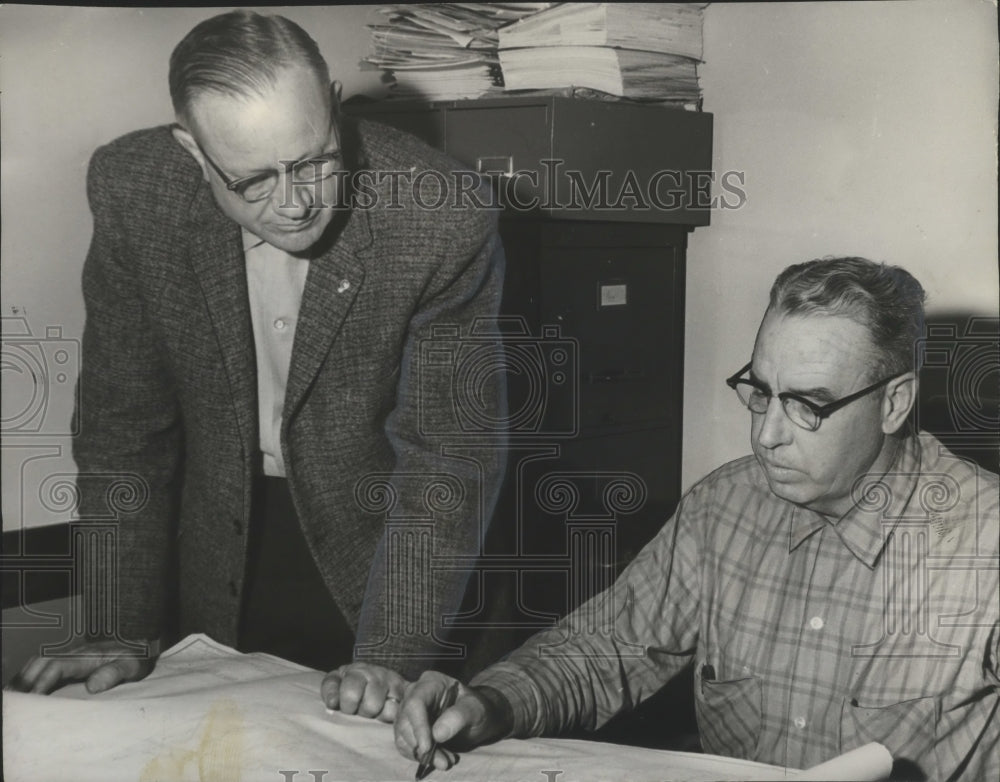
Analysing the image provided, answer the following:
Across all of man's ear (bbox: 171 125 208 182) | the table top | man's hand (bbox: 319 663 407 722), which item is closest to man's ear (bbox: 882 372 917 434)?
the table top

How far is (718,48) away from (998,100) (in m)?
0.30

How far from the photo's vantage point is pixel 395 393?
1084mm

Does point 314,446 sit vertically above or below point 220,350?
below

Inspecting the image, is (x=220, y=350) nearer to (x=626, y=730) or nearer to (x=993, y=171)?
(x=626, y=730)

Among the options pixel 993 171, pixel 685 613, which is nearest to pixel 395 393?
pixel 685 613

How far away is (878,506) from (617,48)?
565 millimetres

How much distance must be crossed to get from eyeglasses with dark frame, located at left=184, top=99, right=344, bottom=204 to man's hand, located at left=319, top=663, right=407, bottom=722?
521 mm

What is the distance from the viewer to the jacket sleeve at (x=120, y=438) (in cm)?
108

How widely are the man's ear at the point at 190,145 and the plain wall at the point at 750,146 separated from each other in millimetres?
30

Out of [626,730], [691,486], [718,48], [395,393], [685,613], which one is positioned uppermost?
[718,48]

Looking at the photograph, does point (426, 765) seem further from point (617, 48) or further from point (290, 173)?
point (617, 48)

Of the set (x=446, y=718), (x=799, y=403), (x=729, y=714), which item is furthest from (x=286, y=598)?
(x=799, y=403)

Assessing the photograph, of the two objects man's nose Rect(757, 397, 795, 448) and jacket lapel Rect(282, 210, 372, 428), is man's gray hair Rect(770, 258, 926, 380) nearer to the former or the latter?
man's nose Rect(757, 397, 795, 448)

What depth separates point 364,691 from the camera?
1026 millimetres
